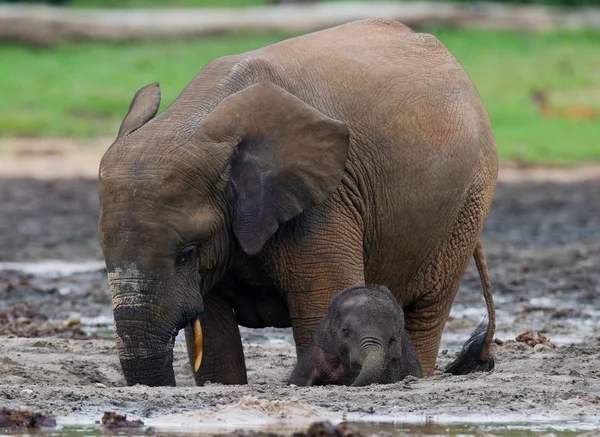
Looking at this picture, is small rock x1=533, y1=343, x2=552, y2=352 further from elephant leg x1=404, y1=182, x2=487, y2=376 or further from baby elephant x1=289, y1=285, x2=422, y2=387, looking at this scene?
baby elephant x1=289, y1=285, x2=422, y2=387

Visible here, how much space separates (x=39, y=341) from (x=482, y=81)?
20.5 meters

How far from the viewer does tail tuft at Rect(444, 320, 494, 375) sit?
391 inches

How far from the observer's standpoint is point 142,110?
30.5 feet

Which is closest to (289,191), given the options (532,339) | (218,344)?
(218,344)

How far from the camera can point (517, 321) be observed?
1285 centimetres

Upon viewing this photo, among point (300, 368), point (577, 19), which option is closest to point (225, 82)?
point (300, 368)

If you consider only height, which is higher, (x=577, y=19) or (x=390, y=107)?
(x=577, y=19)

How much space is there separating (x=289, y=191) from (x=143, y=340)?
3.59ft

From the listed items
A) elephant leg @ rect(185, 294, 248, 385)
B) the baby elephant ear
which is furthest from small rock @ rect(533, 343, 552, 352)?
the baby elephant ear

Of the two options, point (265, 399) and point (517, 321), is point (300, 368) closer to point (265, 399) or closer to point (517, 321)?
point (265, 399)

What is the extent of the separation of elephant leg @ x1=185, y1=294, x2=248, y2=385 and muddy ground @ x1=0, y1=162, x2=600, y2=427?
0.38m

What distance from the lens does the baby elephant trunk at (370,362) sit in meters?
8.66

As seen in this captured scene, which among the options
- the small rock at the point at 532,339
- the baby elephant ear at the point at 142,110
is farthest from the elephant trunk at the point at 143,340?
the small rock at the point at 532,339

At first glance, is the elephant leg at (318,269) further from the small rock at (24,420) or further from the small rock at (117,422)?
the small rock at (24,420)
